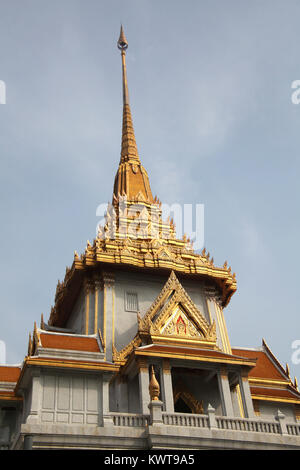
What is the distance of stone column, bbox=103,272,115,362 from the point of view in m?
23.6

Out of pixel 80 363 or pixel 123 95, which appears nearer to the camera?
pixel 80 363

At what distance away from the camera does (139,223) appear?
31297mm

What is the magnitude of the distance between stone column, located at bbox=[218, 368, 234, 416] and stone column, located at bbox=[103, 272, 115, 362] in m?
4.77

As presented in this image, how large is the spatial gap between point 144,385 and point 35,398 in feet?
13.1

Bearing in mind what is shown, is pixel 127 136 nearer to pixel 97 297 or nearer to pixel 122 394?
pixel 97 297

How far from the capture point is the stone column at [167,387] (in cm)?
1943

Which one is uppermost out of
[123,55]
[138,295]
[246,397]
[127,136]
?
[123,55]

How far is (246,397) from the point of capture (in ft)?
69.0

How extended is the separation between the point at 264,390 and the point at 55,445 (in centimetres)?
1154

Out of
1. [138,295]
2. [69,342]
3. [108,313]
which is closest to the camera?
[69,342]

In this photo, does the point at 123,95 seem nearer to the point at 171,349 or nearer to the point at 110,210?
the point at 110,210

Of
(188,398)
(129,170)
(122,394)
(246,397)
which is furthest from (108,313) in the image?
(129,170)

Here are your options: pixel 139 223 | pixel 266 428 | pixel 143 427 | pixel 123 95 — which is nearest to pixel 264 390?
pixel 266 428
